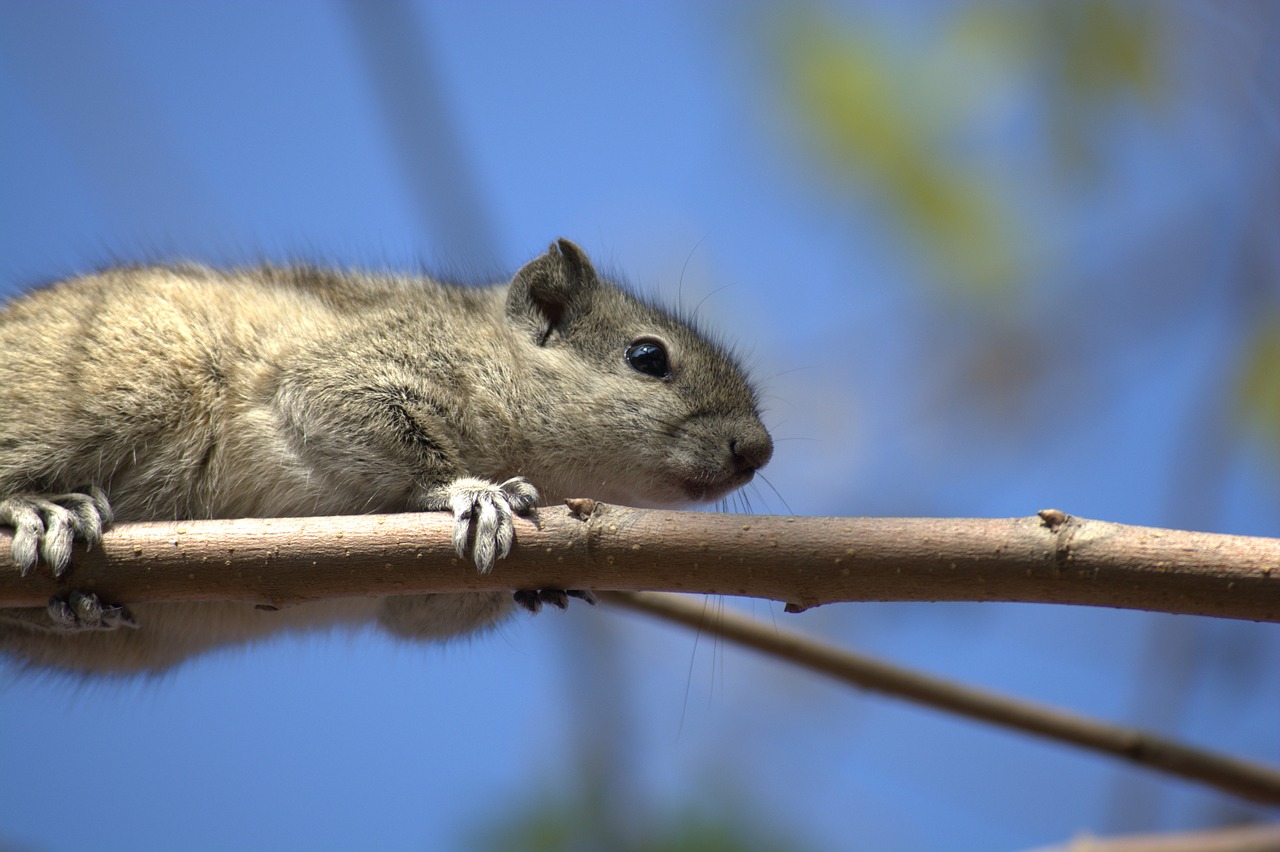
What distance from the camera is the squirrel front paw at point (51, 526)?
336 centimetres

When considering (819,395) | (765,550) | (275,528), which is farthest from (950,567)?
(819,395)

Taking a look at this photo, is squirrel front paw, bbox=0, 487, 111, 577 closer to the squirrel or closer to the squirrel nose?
the squirrel

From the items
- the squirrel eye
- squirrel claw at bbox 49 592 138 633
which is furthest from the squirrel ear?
squirrel claw at bbox 49 592 138 633

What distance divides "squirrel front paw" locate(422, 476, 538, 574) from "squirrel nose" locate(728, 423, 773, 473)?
1036mm

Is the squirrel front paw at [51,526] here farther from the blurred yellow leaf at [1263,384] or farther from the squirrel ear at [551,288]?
the blurred yellow leaf at [1263,384]

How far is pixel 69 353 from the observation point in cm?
399

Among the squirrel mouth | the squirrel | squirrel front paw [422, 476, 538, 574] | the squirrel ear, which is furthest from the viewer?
the squirrel ear

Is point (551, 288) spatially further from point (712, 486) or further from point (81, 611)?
point (81, 611)

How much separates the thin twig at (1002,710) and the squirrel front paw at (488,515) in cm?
130

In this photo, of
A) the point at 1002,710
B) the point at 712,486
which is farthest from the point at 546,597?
the point at 1002,710

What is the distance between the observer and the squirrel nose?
4.28 m

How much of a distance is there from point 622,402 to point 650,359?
12.8 inches

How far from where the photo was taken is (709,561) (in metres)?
2.97

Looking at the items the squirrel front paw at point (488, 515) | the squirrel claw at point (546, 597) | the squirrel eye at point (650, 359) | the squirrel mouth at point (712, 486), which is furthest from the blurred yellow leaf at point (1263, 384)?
the squirrel front paw at point (488, 515)
